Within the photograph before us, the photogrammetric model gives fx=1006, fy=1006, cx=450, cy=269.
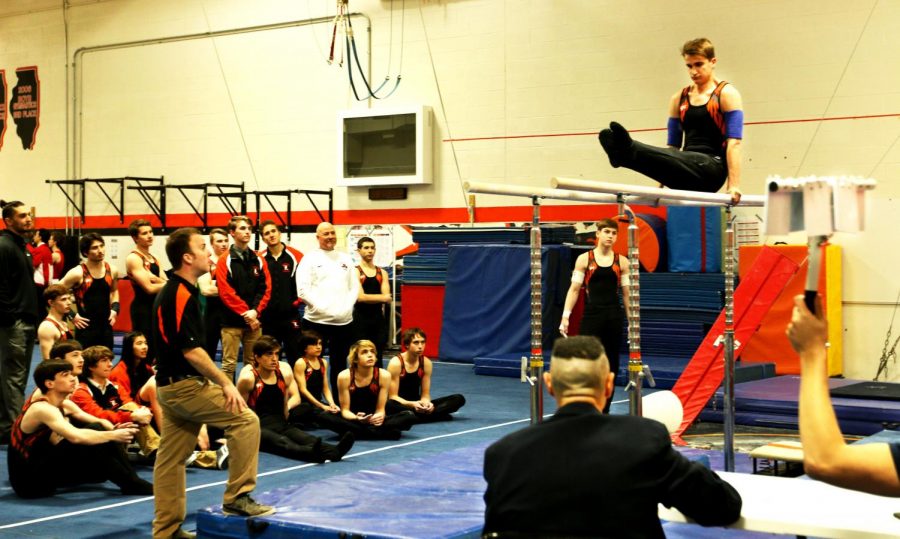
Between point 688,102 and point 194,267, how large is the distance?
3.00 m

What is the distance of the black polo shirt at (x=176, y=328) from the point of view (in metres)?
5.29

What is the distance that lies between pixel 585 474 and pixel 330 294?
6958 millimetres

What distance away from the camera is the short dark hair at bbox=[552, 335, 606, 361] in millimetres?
2984

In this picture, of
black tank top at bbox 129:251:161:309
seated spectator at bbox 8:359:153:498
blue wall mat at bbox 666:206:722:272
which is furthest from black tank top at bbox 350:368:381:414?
blue wall mat at bbox 666:206:722:272

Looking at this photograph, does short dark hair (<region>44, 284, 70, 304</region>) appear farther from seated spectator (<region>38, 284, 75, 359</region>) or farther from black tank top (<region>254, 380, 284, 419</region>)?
black tank top (<region>254, 380, 284, 419</region>)

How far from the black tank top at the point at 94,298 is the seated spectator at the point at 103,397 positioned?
67.2 inches

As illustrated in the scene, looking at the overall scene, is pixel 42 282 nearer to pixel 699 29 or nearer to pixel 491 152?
pixel 491 152

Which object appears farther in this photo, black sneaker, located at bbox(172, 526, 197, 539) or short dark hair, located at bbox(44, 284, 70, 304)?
short dark hair, located at bbox(44, 284, 70, 304)

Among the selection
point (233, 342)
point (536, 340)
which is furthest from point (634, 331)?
point (233, 342)

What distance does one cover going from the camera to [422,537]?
4719mm

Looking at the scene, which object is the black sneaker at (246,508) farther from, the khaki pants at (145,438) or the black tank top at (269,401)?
the black tank top at (269,401)

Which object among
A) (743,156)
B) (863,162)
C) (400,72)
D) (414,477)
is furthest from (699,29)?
(414,477)

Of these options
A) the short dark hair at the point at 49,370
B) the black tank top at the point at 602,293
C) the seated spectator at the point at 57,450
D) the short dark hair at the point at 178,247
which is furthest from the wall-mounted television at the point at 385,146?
the short dark hair at the point at 178,247

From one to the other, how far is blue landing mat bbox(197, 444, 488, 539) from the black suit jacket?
203cm
